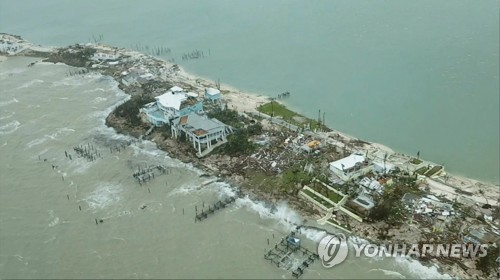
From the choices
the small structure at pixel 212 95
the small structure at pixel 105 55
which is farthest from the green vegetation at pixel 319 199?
the small structure at pixel 105 55

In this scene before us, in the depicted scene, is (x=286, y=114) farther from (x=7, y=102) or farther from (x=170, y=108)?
(x=7, y=102)

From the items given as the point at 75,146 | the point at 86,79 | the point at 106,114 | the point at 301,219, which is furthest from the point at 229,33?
the point at 301,219

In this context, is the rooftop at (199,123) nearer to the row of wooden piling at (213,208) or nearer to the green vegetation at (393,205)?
the row of wooden piling at (213,208)

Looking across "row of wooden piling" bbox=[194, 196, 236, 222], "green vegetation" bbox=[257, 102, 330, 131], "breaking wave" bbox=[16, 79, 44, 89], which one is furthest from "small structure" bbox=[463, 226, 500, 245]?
"breaking wave" bbox=[16, 79, 44, 89]

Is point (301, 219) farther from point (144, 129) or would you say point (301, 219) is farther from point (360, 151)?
point (144, 129)

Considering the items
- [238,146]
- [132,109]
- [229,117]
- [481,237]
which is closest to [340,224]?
[481,237]

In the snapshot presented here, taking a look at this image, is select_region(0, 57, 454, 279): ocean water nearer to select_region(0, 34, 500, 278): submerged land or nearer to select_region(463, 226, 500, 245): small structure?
select_region(0, 34, 500, 278): submerged land
